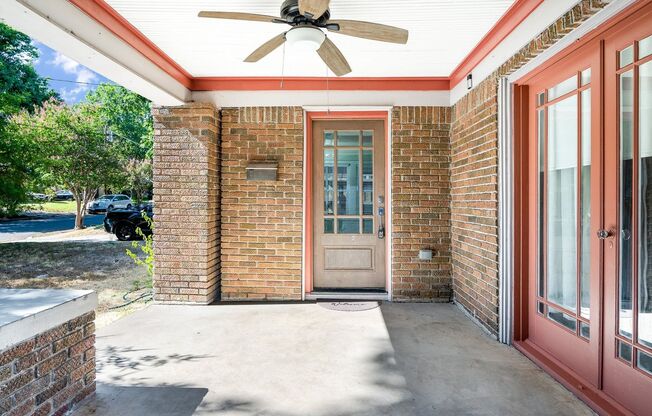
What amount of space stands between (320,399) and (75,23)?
298 cm

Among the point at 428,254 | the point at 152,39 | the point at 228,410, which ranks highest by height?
the point at 152,39

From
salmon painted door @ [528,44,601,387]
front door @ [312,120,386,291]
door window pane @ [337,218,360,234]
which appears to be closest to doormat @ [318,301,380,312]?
front door @ [312,120,386,291]

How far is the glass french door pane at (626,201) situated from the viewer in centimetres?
203

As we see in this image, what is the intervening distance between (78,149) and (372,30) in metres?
12.3

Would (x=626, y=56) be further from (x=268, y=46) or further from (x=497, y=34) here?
(x=268, y=46)

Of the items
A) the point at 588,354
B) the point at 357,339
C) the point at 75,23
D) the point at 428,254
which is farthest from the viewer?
the point at 428,254

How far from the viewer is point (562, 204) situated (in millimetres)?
2648

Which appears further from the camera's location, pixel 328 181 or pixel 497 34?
pixel 328 181

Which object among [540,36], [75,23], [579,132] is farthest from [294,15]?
[579,132]

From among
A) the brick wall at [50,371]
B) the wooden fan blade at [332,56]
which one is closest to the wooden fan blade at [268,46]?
the wooden fan blade at [332,56]

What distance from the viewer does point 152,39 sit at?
11.0ft

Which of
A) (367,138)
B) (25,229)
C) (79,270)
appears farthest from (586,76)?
(25,229)

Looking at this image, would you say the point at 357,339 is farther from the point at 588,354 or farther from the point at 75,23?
the point at 75,23

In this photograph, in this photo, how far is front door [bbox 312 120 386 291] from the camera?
4598 mm
